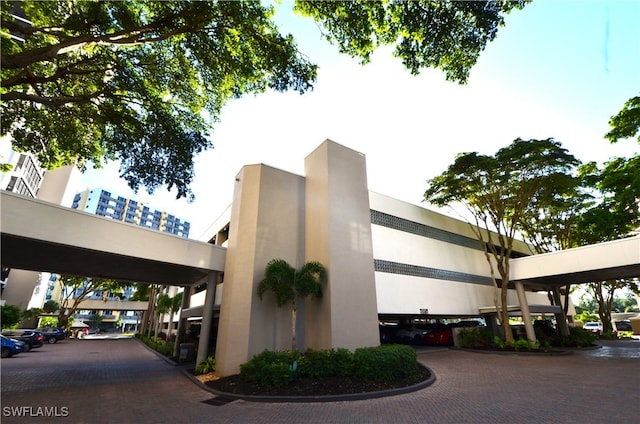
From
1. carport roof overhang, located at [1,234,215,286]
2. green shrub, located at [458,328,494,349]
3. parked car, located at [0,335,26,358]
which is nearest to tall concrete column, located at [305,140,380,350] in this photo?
carport roof overhang, located at [1,234,215,286]

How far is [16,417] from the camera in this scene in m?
7.04

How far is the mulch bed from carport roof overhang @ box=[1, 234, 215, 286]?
5674 mm

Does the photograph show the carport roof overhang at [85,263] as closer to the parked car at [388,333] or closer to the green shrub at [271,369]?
the green shrub at [271,369]

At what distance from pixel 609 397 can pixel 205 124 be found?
1537 cm

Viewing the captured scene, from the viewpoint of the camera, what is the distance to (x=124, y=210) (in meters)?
99.6

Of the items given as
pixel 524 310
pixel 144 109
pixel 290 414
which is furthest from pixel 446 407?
pixel 524 310

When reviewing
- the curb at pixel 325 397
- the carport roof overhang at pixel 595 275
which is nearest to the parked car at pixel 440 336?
the carport roof overhang at pixel 595 275

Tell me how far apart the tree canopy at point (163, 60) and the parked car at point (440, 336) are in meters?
18.9

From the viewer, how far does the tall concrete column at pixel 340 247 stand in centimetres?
1187

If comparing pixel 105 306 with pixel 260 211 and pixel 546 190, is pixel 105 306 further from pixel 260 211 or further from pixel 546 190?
pixel 546 190

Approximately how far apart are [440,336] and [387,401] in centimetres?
1575

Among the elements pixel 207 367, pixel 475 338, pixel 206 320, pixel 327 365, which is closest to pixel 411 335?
pixel 475 338

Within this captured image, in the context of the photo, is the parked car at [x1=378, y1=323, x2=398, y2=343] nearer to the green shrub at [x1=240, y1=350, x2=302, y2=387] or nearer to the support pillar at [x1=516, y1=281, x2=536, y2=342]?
the support pillar at [x1=516, y1=281, x2=536, y2=342]

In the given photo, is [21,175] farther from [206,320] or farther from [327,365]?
[327,365]
